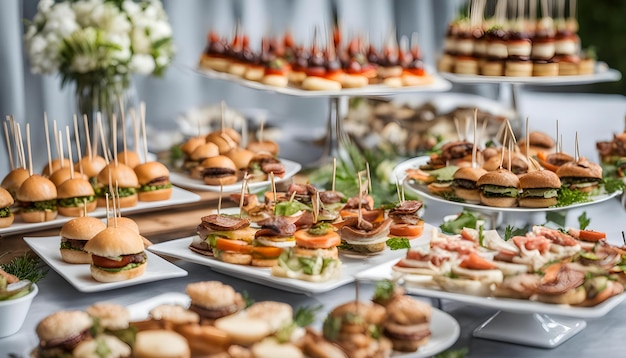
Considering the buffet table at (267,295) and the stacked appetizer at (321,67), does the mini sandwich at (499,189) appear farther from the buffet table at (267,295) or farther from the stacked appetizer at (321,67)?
the stacked appetizer at (321,67)

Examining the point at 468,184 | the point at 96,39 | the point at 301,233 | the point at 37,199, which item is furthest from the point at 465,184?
the point at 96,39

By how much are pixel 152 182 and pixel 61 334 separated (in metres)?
1.36

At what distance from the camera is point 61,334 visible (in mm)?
1627

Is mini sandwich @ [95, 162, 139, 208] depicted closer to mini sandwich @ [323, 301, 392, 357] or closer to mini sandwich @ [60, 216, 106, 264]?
mini sandwich @ [60, 216, 106, 264]

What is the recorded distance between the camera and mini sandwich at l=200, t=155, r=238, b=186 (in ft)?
10.2

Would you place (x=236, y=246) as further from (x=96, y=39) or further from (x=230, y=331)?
(x=96, y=39)

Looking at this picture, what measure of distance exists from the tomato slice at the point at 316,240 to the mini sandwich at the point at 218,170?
0.95m

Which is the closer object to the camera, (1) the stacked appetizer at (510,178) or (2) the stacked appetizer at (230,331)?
(2) the stacked appetizer at (230,331)

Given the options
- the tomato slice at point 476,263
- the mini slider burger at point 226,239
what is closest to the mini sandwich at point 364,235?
the mini slider burger at point 226,239

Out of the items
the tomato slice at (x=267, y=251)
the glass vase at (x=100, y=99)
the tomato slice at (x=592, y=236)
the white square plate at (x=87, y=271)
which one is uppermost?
the glass vase at (x=100, y=99)

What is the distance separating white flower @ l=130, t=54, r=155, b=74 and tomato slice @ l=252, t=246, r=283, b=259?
5.55 ft

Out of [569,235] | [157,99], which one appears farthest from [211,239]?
[157,99]

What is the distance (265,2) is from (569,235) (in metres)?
3.80

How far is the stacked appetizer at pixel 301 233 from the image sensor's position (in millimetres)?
2141
